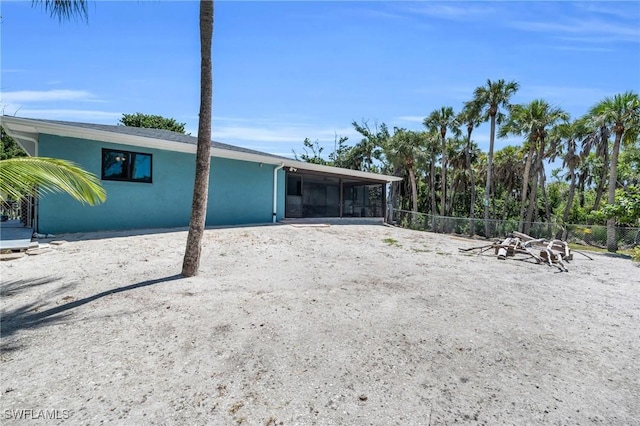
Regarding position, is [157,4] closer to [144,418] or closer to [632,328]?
[144,418]

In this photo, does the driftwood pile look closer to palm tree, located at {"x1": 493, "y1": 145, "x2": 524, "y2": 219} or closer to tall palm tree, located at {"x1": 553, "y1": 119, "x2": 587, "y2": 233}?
tall palm tree, located at {"x1": 553, "y1": 119, "x2": 587, "y2": 233}

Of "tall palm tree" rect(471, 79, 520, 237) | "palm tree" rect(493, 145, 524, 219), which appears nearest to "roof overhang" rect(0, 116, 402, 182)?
"tall palm tree" rect(471, 79, 520, 237)

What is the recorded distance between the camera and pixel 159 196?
11.1 meters

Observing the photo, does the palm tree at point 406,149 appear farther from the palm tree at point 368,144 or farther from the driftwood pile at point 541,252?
the driftwood pile at point 541,252

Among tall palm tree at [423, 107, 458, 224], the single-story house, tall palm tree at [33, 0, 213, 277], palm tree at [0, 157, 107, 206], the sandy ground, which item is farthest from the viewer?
tall palm tree at [423, 107, 458, 224]

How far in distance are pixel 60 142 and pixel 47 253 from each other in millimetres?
3854

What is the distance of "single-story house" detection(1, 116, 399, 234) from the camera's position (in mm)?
8922

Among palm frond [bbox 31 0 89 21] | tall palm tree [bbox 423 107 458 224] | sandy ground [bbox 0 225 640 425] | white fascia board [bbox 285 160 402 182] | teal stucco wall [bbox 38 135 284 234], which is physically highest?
tall palm tree [bbox 423 107 458 224]

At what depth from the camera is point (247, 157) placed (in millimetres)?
13000

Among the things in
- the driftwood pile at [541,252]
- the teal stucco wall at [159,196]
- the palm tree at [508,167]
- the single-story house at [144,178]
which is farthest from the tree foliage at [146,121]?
the palm tree at [508,167]

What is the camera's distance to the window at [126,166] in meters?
9.95

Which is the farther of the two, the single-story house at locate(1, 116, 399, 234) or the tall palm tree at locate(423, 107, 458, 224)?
the tall palm tree at locate(423, 107, 458, 224)

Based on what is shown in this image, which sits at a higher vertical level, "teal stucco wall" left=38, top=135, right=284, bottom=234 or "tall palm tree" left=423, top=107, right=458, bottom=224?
"tall palm tree" left=423, top=107, right=458, bottom=224

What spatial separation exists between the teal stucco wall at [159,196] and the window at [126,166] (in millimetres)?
162
